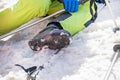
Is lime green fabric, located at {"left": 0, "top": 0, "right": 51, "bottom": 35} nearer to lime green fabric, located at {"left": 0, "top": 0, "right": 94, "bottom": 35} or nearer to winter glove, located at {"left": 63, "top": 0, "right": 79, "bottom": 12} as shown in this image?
lime green fabric, located at {"left": 0, "top": 0, "right": 94, "bottom": 35}

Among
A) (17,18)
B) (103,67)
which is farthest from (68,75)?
(17,18)

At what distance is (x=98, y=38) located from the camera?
5.04ft

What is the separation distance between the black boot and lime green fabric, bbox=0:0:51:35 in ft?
0.58

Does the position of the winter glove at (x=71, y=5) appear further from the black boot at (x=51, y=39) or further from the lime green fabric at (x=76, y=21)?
the black boot at (x=51, y=39)

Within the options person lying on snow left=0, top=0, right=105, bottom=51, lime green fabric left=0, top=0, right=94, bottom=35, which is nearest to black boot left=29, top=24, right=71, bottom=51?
person lying on snow left=0, top=0, right=105, bottom=51

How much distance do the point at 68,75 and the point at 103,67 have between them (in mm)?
175

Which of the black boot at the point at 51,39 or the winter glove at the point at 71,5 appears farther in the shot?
the winter glove at the point at 71,5

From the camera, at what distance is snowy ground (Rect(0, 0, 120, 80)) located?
124 cm

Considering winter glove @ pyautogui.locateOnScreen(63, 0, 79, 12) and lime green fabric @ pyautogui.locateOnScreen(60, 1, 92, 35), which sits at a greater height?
winter glove @ pyautogui.locateOnScreen(63, 0, 79, 12)

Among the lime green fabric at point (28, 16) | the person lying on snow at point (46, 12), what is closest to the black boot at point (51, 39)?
the person lying on snow at point (46, 12)

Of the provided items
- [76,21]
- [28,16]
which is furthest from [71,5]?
[28,16]

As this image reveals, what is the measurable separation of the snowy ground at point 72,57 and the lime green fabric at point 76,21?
0.08 meters

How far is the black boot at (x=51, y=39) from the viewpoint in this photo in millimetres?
1339

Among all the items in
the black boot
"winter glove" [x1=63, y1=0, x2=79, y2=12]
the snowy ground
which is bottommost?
the snowy ground
